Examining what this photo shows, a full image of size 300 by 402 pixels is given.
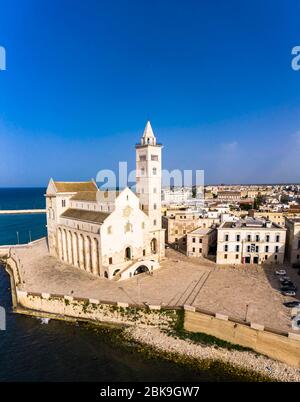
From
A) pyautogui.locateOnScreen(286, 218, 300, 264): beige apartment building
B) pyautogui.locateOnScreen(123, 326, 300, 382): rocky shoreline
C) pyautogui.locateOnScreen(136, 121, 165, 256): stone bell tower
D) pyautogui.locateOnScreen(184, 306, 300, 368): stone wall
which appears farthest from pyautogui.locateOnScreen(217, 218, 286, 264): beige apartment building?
pyautogui.locateOnScreen(123, 326, 300, 382): rocky shoreline

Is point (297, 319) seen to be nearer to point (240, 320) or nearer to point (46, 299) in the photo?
point (240, 320)

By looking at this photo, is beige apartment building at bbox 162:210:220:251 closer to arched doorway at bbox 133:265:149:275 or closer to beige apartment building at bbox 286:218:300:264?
arched doorway at bbox 133:265:149:275

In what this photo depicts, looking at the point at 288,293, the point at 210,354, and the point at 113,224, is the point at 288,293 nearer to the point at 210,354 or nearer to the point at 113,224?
the point at 210,354

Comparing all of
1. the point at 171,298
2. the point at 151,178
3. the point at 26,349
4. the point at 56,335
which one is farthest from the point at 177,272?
the point at 26,349

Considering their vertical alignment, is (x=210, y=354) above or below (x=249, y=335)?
below

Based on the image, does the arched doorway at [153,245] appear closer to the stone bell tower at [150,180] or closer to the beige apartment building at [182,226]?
the stone bell tower at [150,180]

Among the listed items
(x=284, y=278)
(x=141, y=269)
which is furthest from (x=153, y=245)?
(x=284, y=278)
